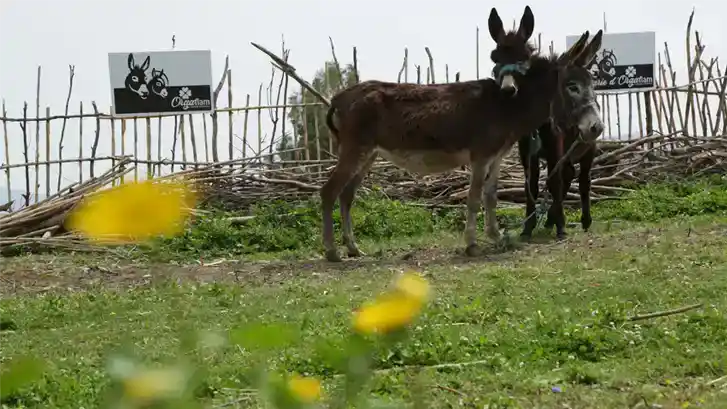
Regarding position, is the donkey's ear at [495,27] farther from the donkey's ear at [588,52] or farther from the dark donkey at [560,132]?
the donkey's ear at [588,52]

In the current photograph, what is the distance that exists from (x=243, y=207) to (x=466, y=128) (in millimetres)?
4778

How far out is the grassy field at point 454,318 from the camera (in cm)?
310

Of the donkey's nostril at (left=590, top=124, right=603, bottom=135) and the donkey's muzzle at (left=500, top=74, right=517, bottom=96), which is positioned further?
the donkey's nostril at (left=590, top=124, right=603, bottom=135)

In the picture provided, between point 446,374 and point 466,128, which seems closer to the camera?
point 446,374

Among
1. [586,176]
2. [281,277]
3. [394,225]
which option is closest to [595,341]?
[281,277]

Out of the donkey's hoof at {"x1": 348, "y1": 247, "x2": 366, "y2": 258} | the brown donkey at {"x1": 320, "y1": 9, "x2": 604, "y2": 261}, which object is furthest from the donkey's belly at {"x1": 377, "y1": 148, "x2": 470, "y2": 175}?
the donkey's hoof at {"x1": 348, "y1": 247, "x2": 366, "y2": 258}

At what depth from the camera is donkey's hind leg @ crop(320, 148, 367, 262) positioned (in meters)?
7.86

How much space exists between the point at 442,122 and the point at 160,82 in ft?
22.9

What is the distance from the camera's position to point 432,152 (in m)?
7.79

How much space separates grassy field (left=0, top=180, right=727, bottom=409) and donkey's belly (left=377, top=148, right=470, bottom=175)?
785mm

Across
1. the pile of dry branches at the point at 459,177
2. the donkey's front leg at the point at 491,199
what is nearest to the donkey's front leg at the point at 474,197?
the donkey's front leg at the point at 491,199

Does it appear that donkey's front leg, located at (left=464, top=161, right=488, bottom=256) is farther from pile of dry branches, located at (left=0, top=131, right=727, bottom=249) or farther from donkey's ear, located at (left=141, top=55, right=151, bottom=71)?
donkey's ear, located at (left=141, top=55, right=151, bottom=71)

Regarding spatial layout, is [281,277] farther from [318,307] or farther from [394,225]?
[394,225]

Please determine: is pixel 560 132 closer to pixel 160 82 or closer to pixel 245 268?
pixel 245 268
